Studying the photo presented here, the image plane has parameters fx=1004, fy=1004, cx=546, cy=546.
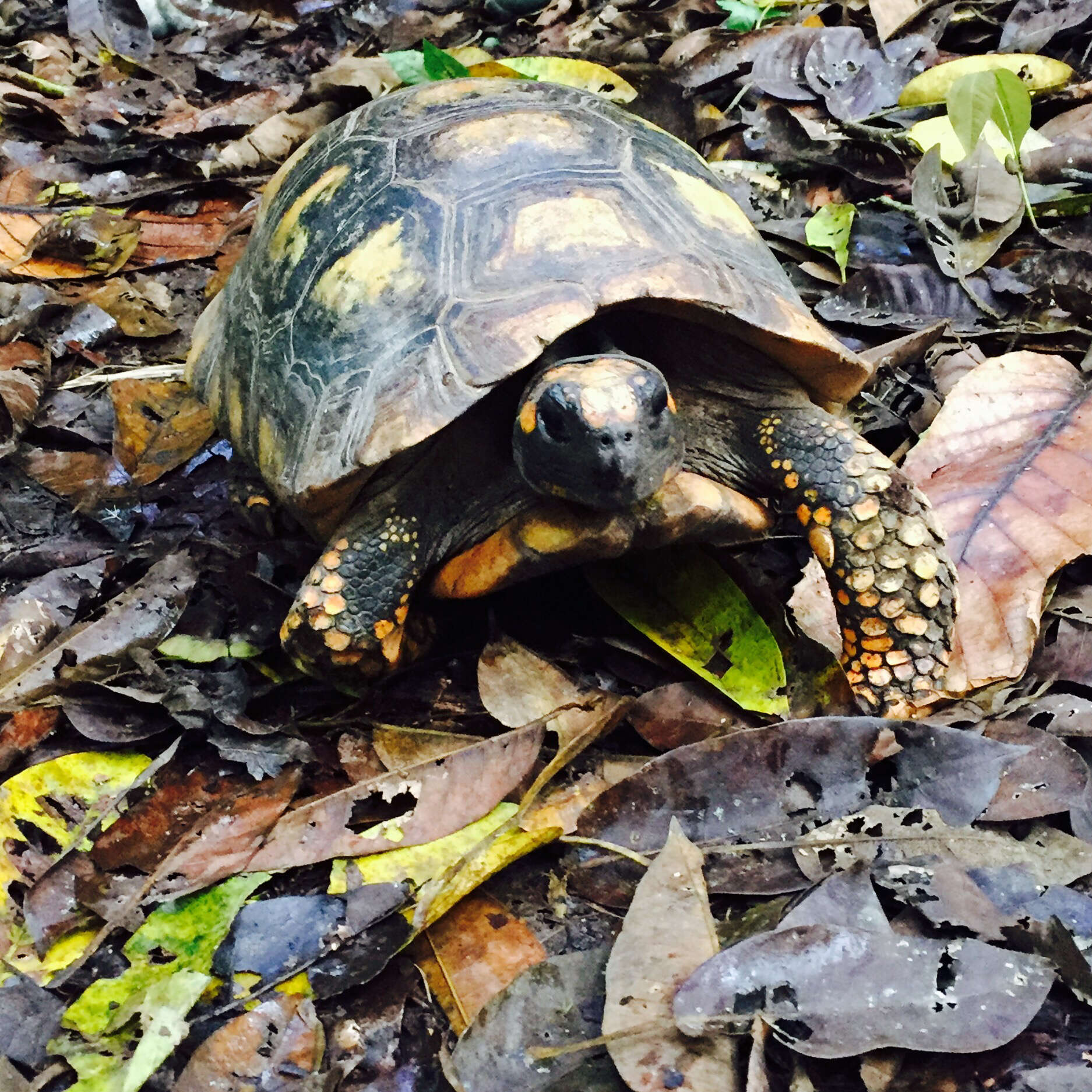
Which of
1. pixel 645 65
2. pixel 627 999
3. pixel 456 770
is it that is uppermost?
pixel 645 65

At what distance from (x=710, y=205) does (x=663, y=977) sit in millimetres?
1964

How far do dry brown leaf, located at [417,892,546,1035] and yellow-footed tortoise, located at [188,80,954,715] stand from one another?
0.76 m

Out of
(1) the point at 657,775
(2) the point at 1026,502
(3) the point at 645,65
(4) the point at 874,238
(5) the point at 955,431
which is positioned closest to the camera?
(1) the point at 657,775

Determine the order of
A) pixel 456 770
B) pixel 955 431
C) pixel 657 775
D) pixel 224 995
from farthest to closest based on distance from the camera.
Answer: pixel 955 431, pixel 456 770, pixel 657 775, pixel 224 995

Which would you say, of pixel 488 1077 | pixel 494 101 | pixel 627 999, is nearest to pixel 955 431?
pixel 494 101

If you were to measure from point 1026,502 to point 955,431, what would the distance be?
1.03 feet

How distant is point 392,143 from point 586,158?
563 mm

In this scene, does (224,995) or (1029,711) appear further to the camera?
(1029,711)

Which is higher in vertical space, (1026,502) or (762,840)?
(1026,502)

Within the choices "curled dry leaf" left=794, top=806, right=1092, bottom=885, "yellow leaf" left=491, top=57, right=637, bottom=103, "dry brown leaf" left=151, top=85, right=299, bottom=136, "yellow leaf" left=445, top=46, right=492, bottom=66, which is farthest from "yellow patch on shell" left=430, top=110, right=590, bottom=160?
"dry brown leaf" left=151, top=85, right=299, bottom=136

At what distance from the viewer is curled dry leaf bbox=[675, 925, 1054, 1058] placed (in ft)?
4.94

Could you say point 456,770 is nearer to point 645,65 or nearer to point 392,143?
point 392,143

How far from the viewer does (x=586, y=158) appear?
8.52ft

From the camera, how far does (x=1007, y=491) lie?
2492 mm
